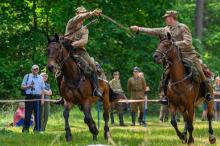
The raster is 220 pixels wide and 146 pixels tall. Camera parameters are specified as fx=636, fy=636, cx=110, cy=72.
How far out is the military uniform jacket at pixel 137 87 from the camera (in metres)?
24.6

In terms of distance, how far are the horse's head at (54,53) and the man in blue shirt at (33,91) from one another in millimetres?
4891

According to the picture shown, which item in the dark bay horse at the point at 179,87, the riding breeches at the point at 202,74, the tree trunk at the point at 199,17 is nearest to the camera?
the dark bay horse at the point at 179,87

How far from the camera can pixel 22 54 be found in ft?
102

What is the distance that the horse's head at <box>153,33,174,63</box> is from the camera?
13539mm

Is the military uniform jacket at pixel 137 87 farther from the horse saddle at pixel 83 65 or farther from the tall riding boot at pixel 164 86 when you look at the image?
the horse saddle at pixel 83 65

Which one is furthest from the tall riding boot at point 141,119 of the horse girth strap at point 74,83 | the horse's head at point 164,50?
the horse's head at point 164,50

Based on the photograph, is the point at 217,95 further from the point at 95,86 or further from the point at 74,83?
the point at 74,83

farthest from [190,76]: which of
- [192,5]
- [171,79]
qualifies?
[192,5]

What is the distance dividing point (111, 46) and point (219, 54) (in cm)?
1501

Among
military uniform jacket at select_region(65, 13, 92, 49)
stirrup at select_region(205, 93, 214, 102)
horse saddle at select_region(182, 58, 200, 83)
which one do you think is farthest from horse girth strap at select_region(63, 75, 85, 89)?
stirrup at select_region(205, 93, 214, 102)

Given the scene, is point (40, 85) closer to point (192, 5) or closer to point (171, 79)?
point (171, 79)

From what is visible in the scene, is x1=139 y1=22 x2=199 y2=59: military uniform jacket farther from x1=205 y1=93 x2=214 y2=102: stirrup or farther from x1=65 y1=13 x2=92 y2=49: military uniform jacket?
x1=65 y1=13 x2=92 y2=49: military uniform jacket

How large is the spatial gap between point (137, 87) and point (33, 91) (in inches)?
248

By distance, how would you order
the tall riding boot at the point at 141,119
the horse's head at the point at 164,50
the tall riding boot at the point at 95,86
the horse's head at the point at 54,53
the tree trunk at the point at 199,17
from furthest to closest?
the tree trunk at the point at 199,17 < the tall riding boot at the point at 141,119 < the tall riding boot at the point at 95,86 < the horse's head at the point at 54,53 < the horse's head at the point at 164,50
